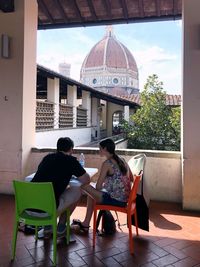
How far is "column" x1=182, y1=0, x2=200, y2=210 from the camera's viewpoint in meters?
4.31

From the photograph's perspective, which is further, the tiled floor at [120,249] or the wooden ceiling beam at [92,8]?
the wooden ceiling beam at [92,8]

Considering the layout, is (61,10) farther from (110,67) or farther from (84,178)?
(110,67)

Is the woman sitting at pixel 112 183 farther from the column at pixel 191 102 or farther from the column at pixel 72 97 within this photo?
the column at pixel 72 97

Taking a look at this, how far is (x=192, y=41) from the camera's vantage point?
4.33 meters

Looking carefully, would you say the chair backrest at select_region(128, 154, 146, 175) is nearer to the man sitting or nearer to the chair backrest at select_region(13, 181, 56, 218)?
the man sitting

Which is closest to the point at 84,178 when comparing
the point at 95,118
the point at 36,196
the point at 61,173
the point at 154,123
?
the point at 61,173

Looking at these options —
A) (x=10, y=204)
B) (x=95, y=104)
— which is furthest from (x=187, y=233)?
(x=95, y=104)

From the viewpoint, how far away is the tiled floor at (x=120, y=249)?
2.77 metres

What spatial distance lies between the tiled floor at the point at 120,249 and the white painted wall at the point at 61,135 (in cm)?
473

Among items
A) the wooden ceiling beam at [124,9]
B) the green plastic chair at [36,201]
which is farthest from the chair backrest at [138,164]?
the wooden ceiling beam at [124,9]

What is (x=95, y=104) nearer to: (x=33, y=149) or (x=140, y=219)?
(x=33, y=149)

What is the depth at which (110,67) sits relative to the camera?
44.3m

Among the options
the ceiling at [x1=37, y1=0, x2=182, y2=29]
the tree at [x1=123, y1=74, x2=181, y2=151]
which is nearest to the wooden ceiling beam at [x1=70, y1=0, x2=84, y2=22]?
the ceiling at [x1=37, y1=0, x2=182, y2=29]

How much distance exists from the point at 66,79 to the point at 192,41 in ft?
22.8
